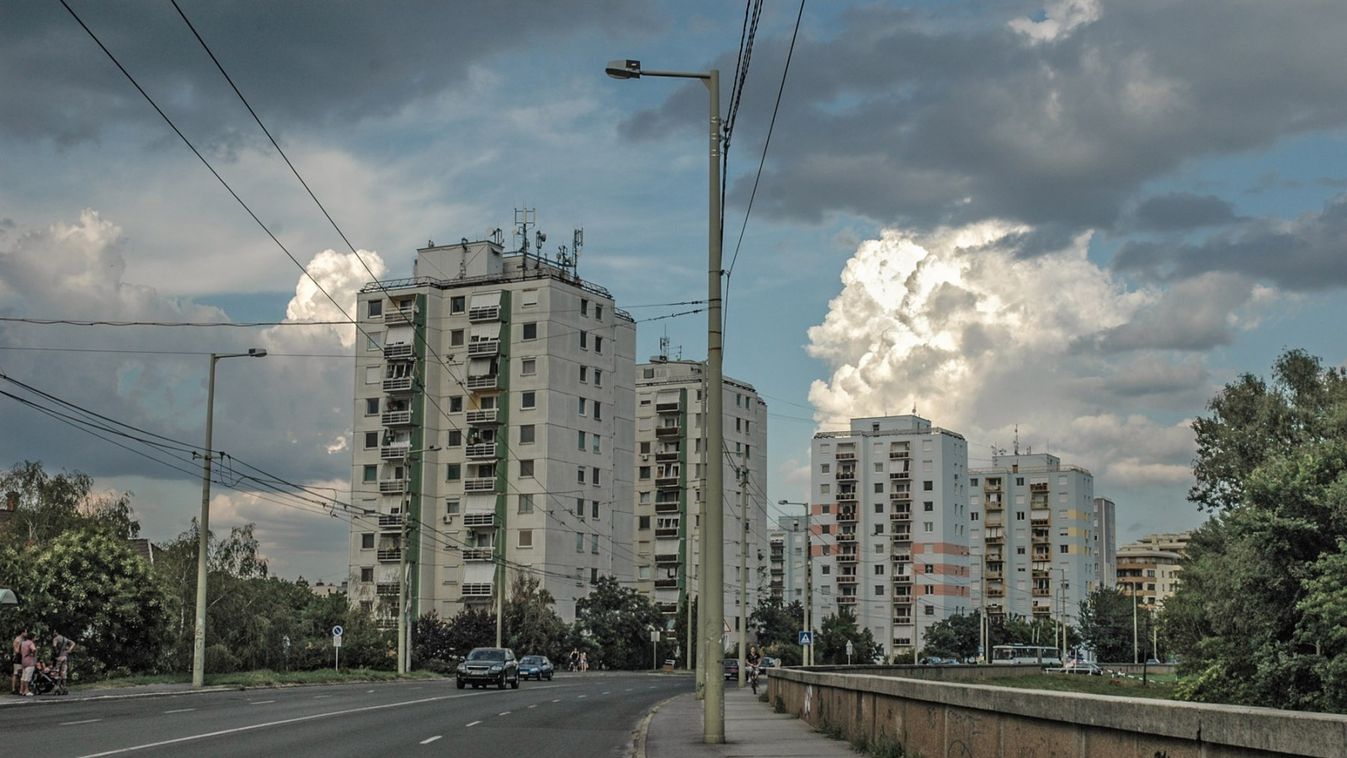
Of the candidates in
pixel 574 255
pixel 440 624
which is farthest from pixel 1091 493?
pixel 440 624

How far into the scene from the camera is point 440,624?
93.4m

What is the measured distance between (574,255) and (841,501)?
60.1 meters

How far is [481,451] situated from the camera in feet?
359

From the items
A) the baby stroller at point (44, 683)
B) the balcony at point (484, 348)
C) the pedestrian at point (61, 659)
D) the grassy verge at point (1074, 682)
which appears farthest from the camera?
the balcony at point (484, 348)

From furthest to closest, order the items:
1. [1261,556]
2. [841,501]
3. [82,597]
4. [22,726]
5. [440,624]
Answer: [841,501] → [440,624] → [82,597] → [1261,556] → [22,726]

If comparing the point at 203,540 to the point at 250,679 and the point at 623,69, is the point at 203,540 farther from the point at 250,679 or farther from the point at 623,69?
the point at 623,69

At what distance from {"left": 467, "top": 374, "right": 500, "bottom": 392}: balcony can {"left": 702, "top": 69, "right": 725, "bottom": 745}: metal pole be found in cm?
8728

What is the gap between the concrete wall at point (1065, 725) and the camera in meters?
7.88

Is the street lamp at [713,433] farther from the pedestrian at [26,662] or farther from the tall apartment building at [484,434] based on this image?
the tall apartment building at [484,434]

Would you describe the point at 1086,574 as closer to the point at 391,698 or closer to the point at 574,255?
the point at 574,255

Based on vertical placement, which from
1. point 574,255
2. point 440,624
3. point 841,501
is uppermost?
point 574,255

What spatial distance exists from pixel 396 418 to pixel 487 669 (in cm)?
Answer: 5938

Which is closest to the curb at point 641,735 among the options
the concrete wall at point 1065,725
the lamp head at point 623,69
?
the concrete wall at point 1065,725

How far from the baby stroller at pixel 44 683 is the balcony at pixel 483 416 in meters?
72.8
